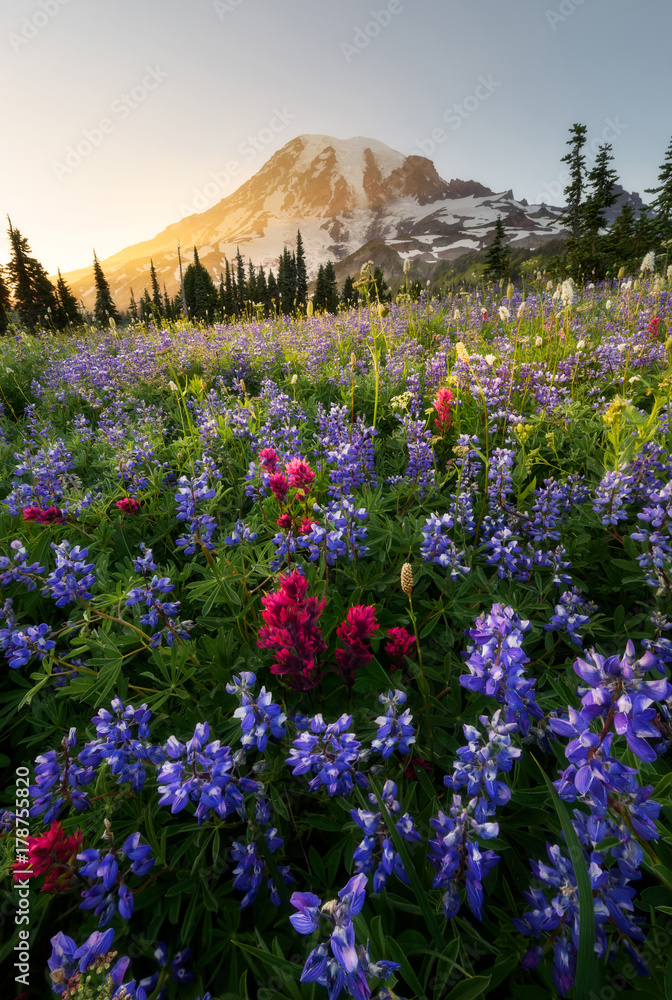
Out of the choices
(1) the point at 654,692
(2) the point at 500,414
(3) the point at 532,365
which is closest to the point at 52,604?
(1) the point at 654,692

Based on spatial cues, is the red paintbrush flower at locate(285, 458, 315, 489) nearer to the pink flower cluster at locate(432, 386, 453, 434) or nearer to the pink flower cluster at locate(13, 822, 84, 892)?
the pink flower cluster at locate(13, 822, 84, 892)

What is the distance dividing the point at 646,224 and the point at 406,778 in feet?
123

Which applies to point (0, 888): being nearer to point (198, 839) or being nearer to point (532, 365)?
point (198, 839)

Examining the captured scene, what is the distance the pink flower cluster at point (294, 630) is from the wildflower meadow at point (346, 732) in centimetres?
1

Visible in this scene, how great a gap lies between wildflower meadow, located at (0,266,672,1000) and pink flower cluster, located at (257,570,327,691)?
1 centimetres

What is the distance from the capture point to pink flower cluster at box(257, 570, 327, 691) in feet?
5.04

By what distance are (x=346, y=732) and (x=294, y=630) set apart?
0.47 metres

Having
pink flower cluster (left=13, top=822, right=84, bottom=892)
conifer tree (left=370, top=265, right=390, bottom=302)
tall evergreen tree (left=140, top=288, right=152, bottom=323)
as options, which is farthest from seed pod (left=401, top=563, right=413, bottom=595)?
tall evergreen tree (left=140, top=288, right=152, bottom=323)

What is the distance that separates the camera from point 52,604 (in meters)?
2.74

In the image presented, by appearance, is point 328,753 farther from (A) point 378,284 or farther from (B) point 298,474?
(A) point 378,284

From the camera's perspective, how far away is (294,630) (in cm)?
155

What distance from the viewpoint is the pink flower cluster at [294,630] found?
1535 millimetres

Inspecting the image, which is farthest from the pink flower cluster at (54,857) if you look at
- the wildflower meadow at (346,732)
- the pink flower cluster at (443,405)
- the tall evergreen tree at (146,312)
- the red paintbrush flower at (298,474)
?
the tall evergreen tree at (146,312)

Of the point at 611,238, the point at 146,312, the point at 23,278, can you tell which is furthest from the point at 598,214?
the point at 23,278
